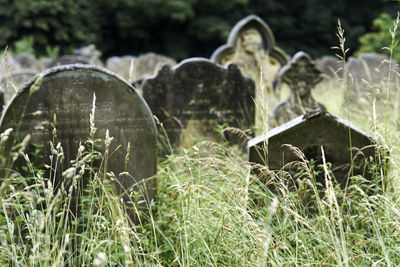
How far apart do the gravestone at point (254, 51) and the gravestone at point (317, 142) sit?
180 inches

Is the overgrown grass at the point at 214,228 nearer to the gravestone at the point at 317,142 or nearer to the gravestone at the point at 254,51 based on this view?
the gravestone at the point at 317,142

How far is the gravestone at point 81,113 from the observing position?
283 cm

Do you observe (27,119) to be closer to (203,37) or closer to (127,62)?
(127,62)

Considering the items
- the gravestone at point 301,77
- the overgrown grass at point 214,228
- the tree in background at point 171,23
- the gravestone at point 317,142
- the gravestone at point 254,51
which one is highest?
the tree in background at point 171,23

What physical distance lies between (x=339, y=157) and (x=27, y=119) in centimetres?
196

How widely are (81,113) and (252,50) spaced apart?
5230 mm

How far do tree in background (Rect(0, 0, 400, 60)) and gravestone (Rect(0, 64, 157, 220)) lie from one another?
18.3 metres

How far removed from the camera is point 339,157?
113 inches

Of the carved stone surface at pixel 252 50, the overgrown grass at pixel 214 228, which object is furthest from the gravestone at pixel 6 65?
the carved stone surface at pixel 252 50

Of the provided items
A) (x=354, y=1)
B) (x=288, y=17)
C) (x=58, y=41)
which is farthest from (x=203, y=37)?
(x=354, y=1)

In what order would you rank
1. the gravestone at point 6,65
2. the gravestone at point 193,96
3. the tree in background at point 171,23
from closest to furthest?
1. the gravestone at point 6,65
2. the gravestone at point 193,96
3. the tree in background at point 171,23

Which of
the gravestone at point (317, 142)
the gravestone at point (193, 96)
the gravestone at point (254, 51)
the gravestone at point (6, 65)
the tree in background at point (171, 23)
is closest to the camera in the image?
the gravestone at point (6, 65)

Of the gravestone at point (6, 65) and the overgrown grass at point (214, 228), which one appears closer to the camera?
the overgrown grass at point (214, 228)

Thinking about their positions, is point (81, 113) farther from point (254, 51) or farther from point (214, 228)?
point (254, 51)
